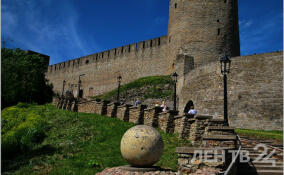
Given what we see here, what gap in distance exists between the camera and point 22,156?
9.09 metres

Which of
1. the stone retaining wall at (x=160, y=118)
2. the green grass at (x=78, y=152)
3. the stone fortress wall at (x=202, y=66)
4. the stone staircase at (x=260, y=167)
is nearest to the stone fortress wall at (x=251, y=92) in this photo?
the stone fortress wall at (x=202, y=66)

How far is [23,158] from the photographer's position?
8859mm

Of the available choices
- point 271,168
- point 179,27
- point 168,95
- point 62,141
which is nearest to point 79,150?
point 62,141

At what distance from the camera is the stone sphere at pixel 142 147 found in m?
6.16

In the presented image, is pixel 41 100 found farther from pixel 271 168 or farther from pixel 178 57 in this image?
pixel 271 168

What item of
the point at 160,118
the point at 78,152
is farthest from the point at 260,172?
the point at 160,118

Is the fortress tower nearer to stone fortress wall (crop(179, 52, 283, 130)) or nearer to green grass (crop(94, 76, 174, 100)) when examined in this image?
green grass (crop(94, 76, 174, 100))

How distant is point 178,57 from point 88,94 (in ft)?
76.5

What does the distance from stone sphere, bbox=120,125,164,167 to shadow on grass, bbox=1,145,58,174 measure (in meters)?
3.87

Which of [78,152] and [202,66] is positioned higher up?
[202,66]

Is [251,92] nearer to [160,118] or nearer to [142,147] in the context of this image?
[160,118]

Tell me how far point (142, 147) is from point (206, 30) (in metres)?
24.9

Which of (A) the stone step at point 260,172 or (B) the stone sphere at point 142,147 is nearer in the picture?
(B) the stone sphere at point 142,147
